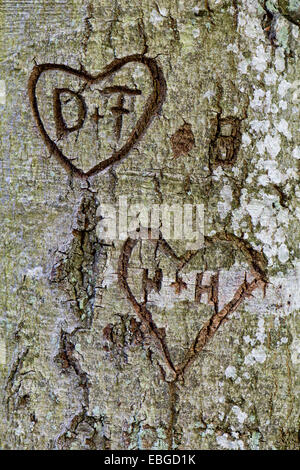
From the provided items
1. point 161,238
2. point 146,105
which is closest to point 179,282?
point 161,238

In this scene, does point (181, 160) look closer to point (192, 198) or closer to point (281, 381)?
point (192, 198)

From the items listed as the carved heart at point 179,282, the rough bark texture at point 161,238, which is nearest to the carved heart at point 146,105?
the rough bark texture at point 161,238

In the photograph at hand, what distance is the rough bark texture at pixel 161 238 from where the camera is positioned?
4.80ft

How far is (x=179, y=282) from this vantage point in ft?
4.88

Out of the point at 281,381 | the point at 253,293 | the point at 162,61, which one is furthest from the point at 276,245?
the point at 162,61

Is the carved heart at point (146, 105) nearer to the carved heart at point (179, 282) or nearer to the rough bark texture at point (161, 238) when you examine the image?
the rough bark texture at point (161, 238)

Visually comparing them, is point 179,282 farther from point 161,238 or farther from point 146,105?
point 146,105

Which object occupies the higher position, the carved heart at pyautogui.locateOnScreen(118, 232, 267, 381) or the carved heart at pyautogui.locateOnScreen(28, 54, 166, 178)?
the carved heart at pyautogui.locateOnScreen(28, 54, 166, 178)

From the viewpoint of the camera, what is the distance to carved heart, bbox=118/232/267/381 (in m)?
1.48

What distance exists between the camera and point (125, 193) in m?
1.48

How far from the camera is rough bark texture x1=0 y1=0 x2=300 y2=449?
1464mm

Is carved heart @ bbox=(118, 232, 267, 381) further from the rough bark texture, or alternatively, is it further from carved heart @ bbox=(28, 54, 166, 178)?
carved heart @ bbox=(28, 54, 166, 178)

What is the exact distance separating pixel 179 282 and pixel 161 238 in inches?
5.5

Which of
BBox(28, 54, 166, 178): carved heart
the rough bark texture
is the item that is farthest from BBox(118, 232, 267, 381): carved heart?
BBox(28, 54, 166, 178): carved heart
